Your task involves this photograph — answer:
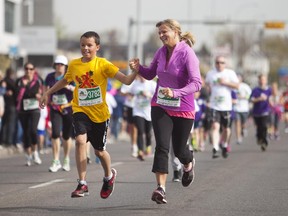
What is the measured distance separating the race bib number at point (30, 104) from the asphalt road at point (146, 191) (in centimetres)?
109

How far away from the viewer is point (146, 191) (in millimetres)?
12359

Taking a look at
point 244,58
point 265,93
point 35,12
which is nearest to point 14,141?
point 265,93

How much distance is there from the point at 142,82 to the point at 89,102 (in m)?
8.82

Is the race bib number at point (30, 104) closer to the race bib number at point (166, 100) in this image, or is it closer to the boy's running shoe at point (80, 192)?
the boy's running shoe at point (80, 192)

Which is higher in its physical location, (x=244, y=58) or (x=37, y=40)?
(x=37, y=40)

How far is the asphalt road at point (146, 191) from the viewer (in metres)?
10.2

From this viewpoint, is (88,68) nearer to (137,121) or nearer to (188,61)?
(188,61)

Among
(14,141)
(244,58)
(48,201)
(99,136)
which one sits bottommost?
(244,58)

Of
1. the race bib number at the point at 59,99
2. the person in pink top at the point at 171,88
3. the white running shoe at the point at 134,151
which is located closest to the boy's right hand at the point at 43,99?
the person in pink top at the point at 171,88

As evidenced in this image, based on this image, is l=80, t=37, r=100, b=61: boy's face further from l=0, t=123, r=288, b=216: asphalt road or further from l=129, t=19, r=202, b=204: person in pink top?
l=0, t=123, r=288, b=216: asphalt road

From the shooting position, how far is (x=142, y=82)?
1952 centimetres

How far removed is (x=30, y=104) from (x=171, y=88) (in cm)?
747

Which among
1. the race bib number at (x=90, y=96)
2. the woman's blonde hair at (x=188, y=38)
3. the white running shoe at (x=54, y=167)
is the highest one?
the woman's blonde hair at (x=188, y=38)

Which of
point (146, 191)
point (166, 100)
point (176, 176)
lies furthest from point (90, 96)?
point (176, 176)
